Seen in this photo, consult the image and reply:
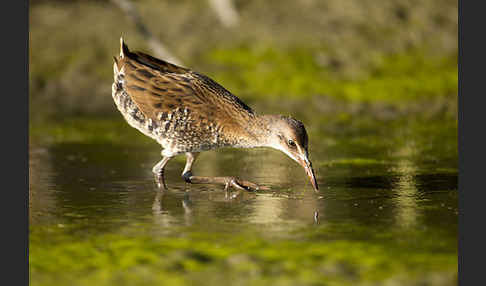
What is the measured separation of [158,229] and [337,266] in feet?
6.82

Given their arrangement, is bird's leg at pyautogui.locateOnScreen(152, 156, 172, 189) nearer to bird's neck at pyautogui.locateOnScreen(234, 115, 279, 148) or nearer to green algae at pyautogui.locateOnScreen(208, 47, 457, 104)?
bird's neck at pyautogui.locateOnScreen(234, 115, 279, 148)

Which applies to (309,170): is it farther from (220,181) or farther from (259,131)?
(220,181)

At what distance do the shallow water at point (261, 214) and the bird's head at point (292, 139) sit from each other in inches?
15.8

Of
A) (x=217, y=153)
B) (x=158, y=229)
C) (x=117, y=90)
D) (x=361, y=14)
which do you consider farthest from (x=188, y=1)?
(x=158, y=229)

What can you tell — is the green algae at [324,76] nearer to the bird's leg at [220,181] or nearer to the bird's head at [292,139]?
the bird's leg at [220,181]

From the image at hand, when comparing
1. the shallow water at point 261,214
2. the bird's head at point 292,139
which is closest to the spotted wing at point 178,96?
the bird's head at point 292,139

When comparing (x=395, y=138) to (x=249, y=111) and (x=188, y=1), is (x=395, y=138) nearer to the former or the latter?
(x=249, y=111)

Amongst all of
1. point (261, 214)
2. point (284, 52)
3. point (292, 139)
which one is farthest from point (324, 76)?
point (261, 214)

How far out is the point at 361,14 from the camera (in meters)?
20.3

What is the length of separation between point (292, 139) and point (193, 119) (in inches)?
52.5

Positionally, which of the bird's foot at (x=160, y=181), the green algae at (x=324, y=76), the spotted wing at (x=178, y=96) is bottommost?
the bird's foot at (x=160, y=181)

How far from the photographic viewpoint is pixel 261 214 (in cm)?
915

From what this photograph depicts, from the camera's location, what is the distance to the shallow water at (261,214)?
724 centimetres

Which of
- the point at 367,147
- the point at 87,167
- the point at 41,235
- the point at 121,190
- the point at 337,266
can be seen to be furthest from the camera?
the point at 367,147
